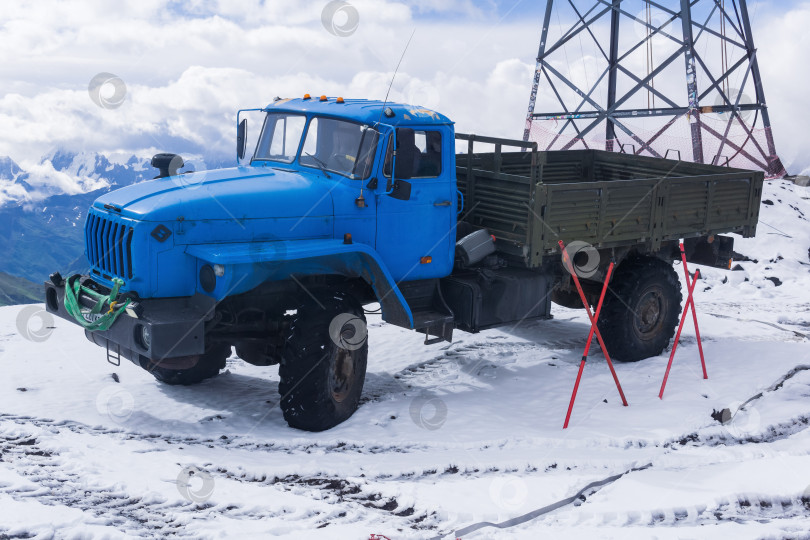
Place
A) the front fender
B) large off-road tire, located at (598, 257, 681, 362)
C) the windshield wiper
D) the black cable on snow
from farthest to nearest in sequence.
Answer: large off-road tire, located at (598, 257, 681, 362) < the windshield wiper < the front fender < the black cable on snow

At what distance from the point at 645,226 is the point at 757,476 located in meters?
3.41

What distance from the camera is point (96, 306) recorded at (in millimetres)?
6582

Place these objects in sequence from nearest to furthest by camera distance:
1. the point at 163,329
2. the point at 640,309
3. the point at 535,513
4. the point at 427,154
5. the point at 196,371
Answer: the point at 535,513
the point at 163,329
the point at 427,154
the point at 196,371
the point at 640,309

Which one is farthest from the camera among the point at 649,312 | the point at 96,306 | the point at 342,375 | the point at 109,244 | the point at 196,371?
the point at 649,312

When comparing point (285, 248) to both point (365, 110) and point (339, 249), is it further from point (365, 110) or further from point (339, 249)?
point (365, 110)

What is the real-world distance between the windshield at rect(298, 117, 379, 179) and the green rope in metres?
2.07

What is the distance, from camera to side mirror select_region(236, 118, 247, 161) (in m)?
8.22

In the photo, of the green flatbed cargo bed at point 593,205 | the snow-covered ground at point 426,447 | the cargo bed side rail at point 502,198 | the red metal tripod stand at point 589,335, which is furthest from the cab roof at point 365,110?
the snow-covered ground at point 426,447

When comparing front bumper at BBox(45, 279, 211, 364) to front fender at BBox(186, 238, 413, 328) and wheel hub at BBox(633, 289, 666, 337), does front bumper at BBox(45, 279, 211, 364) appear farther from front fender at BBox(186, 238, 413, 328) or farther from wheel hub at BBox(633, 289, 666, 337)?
wheel hub at BBox(633, 289, 666, 337)

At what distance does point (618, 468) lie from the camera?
6453mm

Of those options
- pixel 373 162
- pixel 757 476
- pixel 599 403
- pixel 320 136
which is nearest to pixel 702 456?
pixel 757 476

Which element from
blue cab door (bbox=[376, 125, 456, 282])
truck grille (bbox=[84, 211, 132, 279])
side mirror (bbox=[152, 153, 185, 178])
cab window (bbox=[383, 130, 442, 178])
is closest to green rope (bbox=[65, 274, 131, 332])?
truck grille (bbox=[84, 211, 132, 279])

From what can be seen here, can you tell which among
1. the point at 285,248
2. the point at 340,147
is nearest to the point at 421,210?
the point at 340,147

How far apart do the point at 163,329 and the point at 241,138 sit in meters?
2.75
